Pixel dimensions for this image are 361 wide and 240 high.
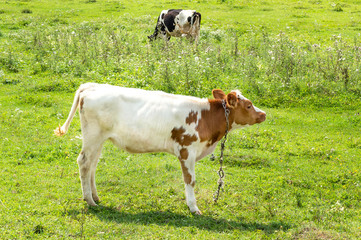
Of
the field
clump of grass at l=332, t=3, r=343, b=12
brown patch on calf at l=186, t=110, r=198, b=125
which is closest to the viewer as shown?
the field

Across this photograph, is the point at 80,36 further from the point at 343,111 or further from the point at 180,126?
the point at 180,126

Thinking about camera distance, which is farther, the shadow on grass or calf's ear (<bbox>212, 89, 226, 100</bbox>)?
calf's ear (<bbox>212, 89, 226, 100</bbox>)

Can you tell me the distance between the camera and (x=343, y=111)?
14.7m

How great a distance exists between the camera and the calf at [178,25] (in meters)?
21.9

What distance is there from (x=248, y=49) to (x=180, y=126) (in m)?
12.3

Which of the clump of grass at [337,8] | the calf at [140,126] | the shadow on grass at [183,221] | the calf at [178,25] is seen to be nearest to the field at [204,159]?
the shadow on grass at [183,221]

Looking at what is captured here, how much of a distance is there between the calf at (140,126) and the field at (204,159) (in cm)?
77

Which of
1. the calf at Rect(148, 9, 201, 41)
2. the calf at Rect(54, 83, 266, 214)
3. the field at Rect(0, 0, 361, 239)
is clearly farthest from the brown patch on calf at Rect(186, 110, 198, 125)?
the calf at Rect(148, 9, 201, 41)

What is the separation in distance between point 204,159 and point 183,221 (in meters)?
3.45

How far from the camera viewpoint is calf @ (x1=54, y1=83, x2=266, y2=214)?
322 inches

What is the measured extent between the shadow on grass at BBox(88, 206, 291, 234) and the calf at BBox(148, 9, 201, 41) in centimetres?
1455

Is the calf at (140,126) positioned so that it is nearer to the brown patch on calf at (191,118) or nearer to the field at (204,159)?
the brown patch on calf at (191,118)

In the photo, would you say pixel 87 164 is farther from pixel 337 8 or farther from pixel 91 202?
pixel 337 8

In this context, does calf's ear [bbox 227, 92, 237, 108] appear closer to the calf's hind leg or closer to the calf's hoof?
the calf's hind leg
